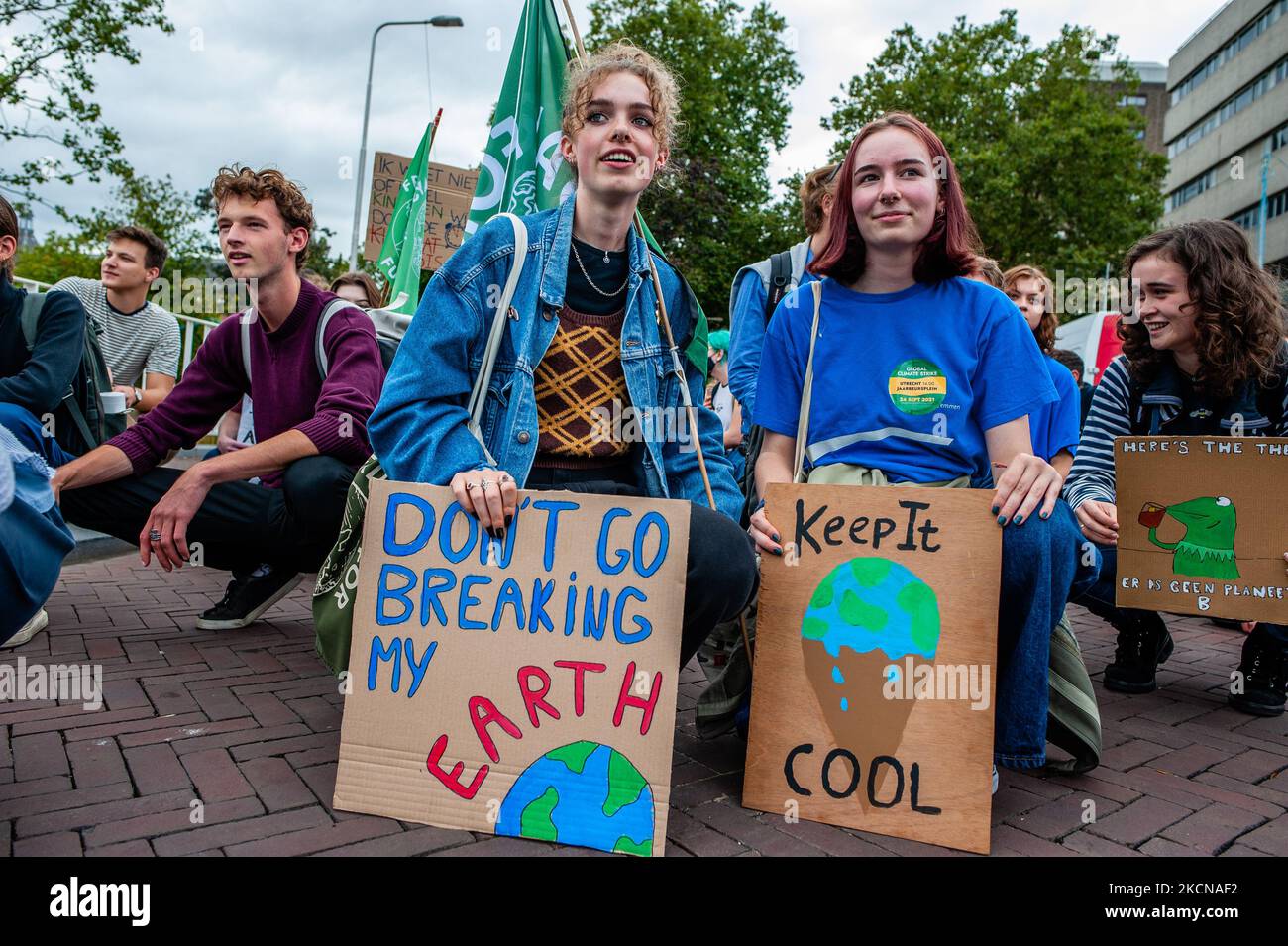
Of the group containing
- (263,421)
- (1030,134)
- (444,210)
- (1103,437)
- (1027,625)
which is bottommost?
(1027,625)

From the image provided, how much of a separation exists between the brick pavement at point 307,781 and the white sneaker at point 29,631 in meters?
0.04

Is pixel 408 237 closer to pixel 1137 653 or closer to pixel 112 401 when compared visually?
pixel 112 401

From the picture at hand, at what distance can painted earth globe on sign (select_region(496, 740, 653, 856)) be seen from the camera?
1.97 metres

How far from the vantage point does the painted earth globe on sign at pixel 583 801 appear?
1.97m

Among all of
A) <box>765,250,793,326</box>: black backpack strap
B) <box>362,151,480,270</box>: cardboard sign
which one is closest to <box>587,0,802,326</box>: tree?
<box>362,151,480,270</box>: cardboard sign

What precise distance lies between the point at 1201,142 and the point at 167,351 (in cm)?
5337

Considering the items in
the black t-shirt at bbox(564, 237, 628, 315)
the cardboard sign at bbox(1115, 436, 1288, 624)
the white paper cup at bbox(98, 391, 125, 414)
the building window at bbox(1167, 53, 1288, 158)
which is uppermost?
the building window at bbox(1167, 53, 1288, 158)

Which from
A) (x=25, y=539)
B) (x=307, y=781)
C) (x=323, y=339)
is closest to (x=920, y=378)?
(x=307, y=781)

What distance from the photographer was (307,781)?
7.57 ft

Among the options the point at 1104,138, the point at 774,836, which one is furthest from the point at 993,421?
the point at 1104,138

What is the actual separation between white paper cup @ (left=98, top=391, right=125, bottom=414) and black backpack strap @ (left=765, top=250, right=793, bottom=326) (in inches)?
111

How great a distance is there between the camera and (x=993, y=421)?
2.38 meters

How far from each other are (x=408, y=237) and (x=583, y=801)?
513 cm

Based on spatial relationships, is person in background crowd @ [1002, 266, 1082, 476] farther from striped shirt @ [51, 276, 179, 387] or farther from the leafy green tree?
the leafy green tree
